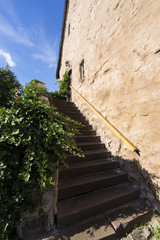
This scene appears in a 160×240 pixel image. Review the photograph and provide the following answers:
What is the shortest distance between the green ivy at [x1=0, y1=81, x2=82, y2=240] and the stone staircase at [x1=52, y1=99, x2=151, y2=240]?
0.59 meters

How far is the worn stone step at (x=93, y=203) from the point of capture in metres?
1.54

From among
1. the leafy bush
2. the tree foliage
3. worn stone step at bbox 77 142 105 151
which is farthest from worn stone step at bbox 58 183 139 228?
the leafy bush

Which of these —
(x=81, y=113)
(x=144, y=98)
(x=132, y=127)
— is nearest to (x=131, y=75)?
(x=144, y=98)

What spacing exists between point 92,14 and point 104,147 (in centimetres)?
522

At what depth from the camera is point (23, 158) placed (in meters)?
1.26

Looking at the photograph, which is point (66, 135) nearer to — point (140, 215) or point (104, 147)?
point (140, 215)

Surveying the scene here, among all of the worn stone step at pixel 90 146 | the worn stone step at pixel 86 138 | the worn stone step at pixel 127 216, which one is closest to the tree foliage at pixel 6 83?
the worn stone step at pixel 86 138

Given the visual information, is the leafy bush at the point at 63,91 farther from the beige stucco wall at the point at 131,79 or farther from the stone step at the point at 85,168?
the stone step at the point at 85,168

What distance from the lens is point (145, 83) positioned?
7.00 feet

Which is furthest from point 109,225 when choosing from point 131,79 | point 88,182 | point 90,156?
point 131,79

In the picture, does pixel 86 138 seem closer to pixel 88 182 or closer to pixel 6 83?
pixel 88 182

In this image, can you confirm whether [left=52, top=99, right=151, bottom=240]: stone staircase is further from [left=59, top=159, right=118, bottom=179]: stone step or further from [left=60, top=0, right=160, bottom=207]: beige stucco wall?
[left=60, top=0, right=160, bottom=207]: beige stucco wall

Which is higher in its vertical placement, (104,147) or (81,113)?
(81,113)

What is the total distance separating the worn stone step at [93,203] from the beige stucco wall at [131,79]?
1.14 feet
